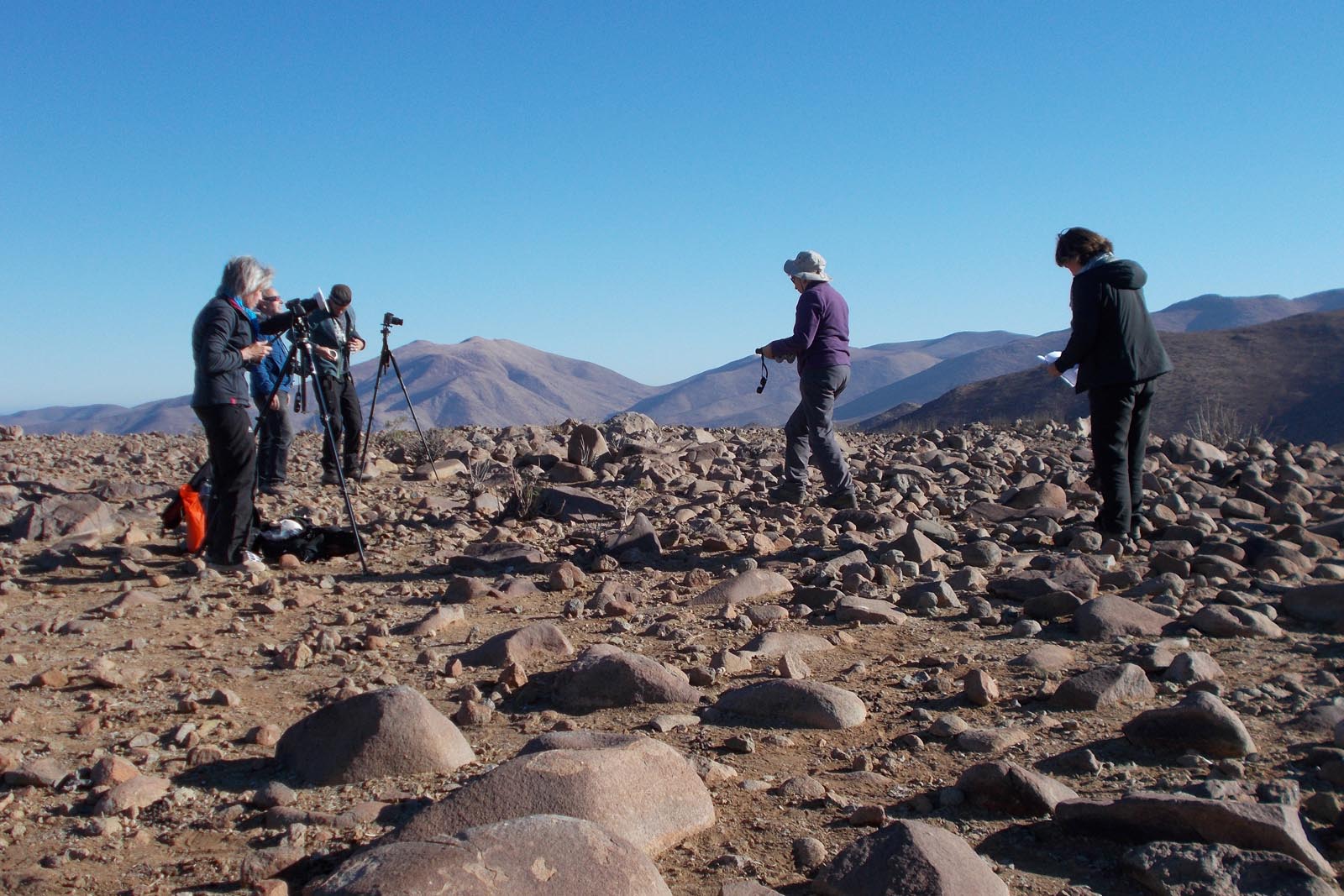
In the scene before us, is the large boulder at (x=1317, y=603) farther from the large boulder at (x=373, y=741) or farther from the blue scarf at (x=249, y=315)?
the blue scarf at (x=249, y=315)

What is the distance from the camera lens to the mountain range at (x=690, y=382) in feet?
127

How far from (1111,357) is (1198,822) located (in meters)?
4.14

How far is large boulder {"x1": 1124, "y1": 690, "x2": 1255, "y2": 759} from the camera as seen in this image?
294 cm

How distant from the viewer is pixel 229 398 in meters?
5.77

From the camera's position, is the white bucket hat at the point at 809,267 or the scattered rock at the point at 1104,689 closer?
the scattered rock at the point at 1104,689

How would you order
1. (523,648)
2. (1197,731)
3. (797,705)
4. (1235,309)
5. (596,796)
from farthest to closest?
(1235,309) → (523,648) → (797,705) → (1197,731) → (596,796)

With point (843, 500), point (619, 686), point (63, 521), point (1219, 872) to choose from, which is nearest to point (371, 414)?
point (63, 521)

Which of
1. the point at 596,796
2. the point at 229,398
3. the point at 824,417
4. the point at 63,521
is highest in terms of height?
the point at 229,398

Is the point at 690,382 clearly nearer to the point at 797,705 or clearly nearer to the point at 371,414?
the point at 371,414

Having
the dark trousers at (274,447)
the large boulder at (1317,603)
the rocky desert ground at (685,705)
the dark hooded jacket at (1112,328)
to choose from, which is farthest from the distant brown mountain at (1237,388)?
the large boulder at (1317,603)

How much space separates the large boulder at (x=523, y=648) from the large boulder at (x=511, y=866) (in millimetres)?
1901

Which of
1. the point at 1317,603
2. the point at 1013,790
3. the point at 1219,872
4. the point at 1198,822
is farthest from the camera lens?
the point at 1317,603

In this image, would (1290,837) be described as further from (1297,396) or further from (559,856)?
(1297,396)

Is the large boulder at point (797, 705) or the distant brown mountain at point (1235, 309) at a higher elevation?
the distant brown mountain at point (1235, 309)
